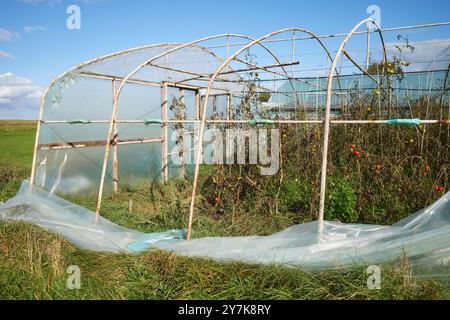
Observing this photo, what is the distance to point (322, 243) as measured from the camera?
2883 millimetres

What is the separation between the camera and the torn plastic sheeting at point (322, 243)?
2.60 m

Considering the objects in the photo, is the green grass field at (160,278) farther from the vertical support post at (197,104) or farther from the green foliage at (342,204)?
the vertical support post at (197,104)

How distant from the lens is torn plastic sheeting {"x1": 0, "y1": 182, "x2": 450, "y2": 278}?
2.60 meters

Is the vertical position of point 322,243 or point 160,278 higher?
point 322,243

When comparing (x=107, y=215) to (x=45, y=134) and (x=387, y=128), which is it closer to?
(x=45, y=134)

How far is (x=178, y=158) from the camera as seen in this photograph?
7.51 m

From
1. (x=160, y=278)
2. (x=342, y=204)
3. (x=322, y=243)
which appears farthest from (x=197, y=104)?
(x=322, y=243)

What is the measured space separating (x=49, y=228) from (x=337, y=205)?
11.3ft

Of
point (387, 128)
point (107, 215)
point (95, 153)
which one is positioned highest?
point (387, 128)

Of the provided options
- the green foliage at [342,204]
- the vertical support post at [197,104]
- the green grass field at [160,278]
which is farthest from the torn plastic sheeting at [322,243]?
the vertical support post at [197,104]

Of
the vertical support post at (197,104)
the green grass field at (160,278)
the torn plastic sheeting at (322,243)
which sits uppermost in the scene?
the vertical support post at (197,104)

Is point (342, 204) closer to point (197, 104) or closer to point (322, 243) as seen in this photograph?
point (322, 243)

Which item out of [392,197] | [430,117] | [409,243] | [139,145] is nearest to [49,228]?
[139,145]

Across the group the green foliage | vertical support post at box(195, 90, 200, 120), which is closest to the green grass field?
the green foliage
